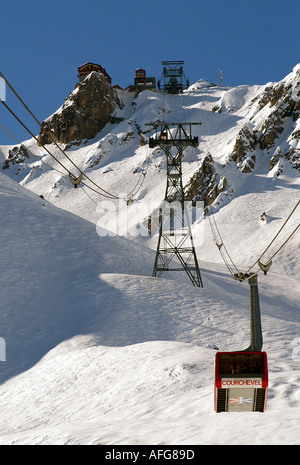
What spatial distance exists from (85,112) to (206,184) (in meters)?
52.1

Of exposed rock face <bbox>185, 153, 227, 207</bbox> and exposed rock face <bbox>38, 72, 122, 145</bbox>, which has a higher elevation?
exposed rock face <bbox>38, 72, 122, 145</bbox>

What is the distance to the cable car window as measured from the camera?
11977 mm

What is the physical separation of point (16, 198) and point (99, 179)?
4938 cm

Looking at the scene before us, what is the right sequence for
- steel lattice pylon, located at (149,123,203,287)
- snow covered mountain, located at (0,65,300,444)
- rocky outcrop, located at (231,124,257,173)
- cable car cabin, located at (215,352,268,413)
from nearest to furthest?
cable car cabin, located at (215,352,268,413), snow covered mountain, located at (0,65,300,444), steel lattice pylon, located at (149,123,203,287), rocky outcrop, located at (231,124,257,173)

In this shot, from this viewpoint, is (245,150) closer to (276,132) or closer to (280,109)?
(276,132)

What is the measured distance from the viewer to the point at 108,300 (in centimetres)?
3306

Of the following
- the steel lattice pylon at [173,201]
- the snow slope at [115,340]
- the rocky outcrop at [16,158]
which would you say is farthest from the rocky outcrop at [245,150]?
the rocky outcrop at [16,158]

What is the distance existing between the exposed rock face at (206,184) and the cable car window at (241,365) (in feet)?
218

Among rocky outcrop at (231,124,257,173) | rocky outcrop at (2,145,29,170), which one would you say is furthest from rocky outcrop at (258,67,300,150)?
rocky outcrop at (2,145,29,170)

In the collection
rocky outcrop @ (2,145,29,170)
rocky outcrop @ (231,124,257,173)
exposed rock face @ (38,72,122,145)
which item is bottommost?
rocky outcrop @ (231,124,257,173)

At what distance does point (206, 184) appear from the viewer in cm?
8050

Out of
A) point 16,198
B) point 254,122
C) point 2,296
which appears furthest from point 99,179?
point 2,296

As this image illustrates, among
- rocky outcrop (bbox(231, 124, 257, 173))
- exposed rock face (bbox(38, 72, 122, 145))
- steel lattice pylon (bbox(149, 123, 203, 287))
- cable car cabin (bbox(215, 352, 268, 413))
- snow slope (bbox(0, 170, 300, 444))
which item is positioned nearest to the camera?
cable car cabin (bbox(215, 352, 268, 413))

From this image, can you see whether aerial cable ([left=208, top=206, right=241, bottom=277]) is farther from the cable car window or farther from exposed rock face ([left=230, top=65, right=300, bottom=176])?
the cable car window
